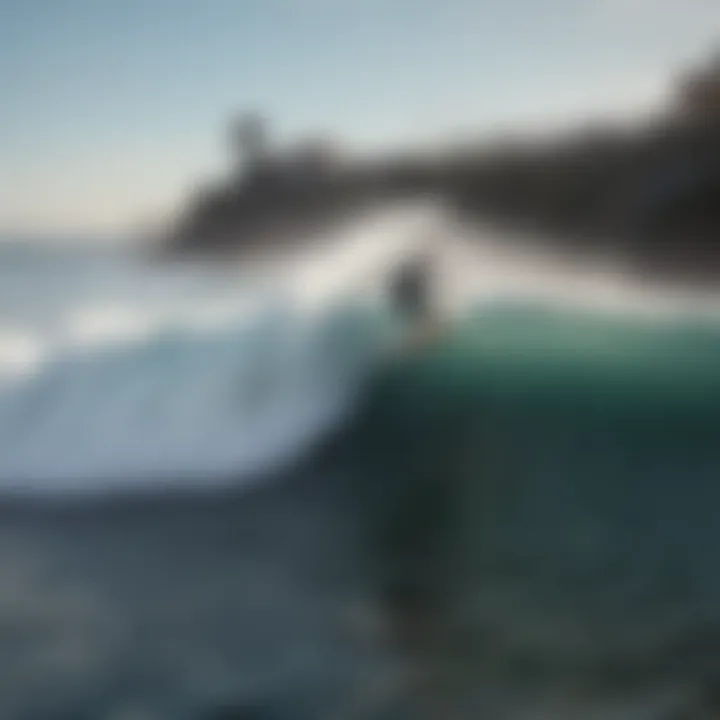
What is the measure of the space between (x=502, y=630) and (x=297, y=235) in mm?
695

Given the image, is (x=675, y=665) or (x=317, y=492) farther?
(x=317, y=492)

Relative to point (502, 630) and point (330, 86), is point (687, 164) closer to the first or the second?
point (330, 86)

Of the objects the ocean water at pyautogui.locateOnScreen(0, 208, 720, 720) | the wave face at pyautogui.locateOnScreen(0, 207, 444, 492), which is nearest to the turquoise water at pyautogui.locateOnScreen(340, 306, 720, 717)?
the ocean water at pyautogui.locateOnScreen(0, 208, 720, 720)

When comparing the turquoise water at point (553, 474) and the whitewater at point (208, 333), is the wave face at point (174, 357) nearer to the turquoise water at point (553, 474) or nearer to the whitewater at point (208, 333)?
the whitewater at point (208, 333)

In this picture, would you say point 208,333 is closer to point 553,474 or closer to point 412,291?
point 412,291

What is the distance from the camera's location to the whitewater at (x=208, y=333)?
58.6 inches

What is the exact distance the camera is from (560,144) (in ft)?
4.88

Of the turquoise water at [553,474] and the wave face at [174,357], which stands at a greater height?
the wave face at [174,357]

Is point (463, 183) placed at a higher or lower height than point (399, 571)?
higher

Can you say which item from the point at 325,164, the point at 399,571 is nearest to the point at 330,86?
the point at 325,164

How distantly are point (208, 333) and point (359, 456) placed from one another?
314 millimetres

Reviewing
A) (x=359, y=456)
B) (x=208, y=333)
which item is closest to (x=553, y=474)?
(x=359, y=456)

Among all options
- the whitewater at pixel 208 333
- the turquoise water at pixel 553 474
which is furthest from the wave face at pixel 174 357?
the turquoise water at pixel 553 474

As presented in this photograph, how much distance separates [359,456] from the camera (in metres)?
1.53
